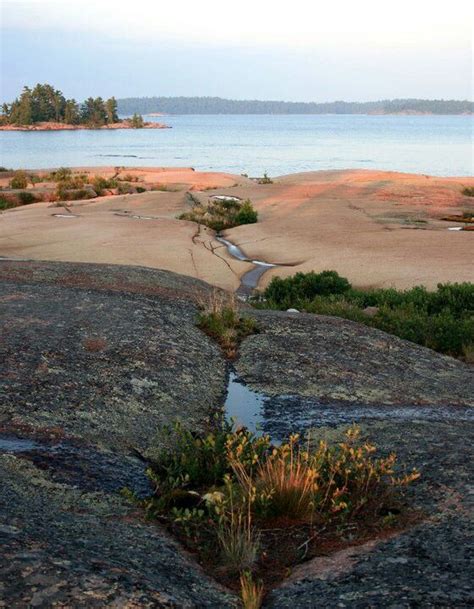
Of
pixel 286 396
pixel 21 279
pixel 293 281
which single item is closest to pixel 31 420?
pixel 286 396

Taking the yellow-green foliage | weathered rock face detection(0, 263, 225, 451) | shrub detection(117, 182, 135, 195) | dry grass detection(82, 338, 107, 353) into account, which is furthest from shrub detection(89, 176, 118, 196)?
the yellow-green foliage

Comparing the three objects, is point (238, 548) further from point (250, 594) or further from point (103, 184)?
point (103, 184)

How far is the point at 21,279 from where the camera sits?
9.72 m

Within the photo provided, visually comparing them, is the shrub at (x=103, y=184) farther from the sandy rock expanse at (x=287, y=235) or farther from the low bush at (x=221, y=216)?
the low bush at (x=221, y=216)

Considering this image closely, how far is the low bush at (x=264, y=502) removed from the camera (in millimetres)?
3872

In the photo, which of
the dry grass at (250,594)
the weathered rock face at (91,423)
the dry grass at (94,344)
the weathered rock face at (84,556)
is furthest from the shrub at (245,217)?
the dry grass at (250,594)

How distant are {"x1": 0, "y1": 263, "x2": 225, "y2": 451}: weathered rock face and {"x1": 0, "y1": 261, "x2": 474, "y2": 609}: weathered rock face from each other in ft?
0.06

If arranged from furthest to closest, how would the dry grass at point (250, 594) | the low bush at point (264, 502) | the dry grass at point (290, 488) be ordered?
the dry grass at point (290, 488) < the low bush at point (264, 502) < the dry grass at point (250, 594)

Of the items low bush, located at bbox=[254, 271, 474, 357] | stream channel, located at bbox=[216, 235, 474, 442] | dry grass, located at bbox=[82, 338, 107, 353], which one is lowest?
low bush, located at bbox=[254, 271, 474, 357]

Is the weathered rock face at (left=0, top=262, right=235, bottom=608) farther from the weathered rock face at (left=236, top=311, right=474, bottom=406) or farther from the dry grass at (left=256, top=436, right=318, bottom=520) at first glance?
the dry grass at (left=256, top=436, right=318, bottom=520)

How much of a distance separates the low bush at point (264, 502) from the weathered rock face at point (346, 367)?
6.25 ft

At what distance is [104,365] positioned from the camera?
21.2ft

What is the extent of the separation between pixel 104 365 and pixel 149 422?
1.00 m

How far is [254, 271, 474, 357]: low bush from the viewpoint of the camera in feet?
32.5
